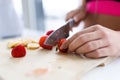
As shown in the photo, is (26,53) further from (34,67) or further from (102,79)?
(102,79)

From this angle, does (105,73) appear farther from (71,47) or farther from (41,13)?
(41,13)

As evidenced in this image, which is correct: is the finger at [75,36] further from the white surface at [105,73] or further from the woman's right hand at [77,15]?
the woman's right hand at [77,15]

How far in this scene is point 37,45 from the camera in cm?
57

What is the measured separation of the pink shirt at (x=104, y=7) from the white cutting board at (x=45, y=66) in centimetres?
28

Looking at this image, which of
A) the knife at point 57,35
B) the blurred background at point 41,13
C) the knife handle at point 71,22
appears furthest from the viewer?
the blurred background at point 41,13

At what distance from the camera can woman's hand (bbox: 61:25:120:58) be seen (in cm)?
48

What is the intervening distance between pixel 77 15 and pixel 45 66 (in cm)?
35

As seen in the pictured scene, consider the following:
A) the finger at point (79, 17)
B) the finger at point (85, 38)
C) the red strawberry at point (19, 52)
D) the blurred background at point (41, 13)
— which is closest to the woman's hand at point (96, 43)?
the finger at point (85, 38)

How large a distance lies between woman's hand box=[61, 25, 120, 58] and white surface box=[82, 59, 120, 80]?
29 millimetres

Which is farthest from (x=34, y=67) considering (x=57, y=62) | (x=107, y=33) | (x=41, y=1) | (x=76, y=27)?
(x=41, y=1)

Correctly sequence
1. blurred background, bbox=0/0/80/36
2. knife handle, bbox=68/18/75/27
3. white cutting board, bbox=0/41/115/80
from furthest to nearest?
1. blurred background, bbox=0/0/80/36
2. knife handle, bbox=68/18/75/27
3. white cutting board, bbox=0/41/115/80

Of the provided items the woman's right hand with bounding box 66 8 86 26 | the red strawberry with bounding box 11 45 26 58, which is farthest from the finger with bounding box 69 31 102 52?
the woman's right hand with bounding box 66 8 86 26

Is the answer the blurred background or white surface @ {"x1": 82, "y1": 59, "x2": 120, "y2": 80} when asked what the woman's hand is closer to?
white surface @ {"x1": 82, "y1": 59, "x2": 120, "y2": 80}

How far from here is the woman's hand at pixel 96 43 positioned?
19.1 inches
